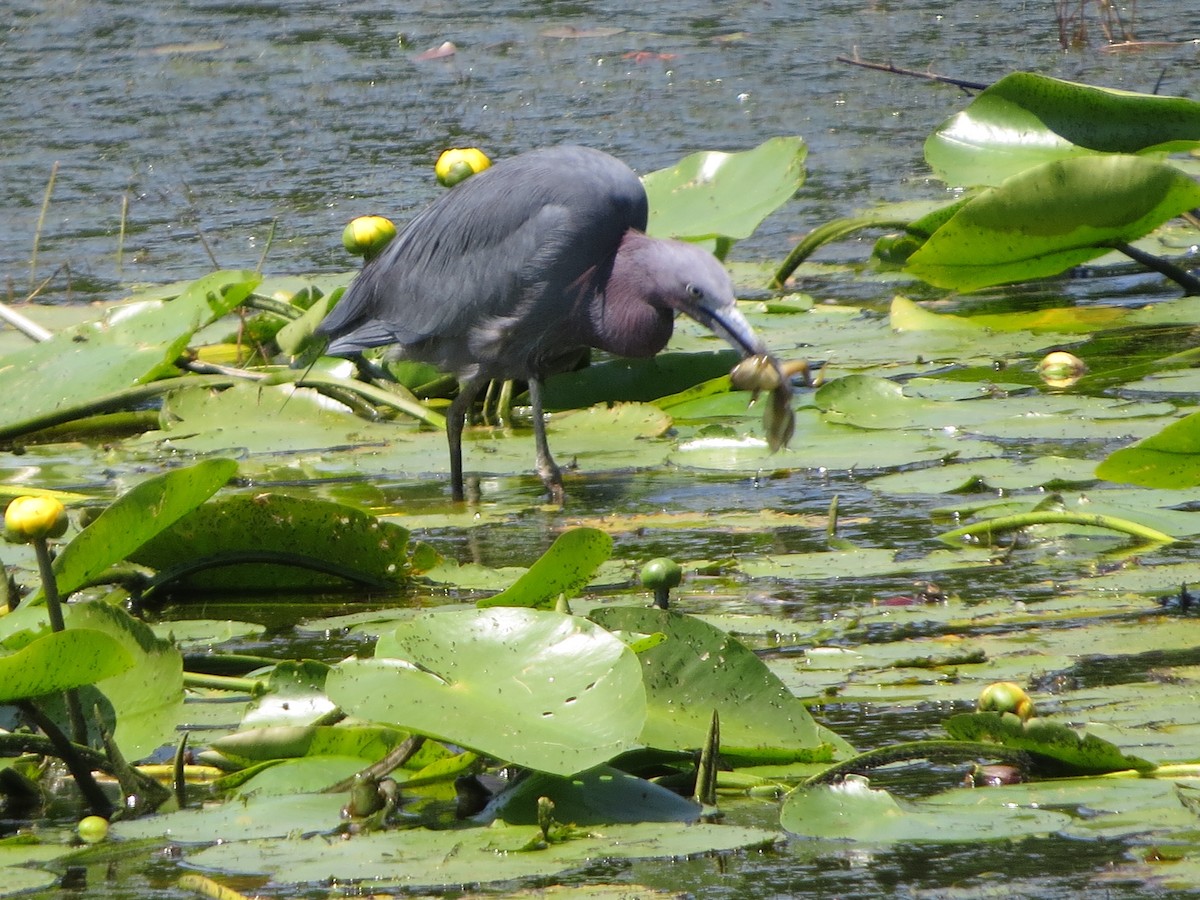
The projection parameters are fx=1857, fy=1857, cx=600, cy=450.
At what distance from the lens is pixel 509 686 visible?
193 centimetres

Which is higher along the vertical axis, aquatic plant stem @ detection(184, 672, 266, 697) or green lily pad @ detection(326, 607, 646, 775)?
green lily pad @ detection(326, 607, 646, 775)

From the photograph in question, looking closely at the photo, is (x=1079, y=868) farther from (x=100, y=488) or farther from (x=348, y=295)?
(x=348, y=295)

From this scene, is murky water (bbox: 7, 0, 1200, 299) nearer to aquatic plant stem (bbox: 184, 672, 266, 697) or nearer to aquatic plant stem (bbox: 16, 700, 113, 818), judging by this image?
aquatic plant stem (bbox: 184, 672, 266, 697)

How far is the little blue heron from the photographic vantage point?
12.7 ft

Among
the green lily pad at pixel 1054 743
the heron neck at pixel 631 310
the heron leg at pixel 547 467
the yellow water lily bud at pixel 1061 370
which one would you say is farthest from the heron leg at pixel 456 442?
the green lily pad at pixel 1054 743

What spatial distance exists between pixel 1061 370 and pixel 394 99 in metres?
4.71

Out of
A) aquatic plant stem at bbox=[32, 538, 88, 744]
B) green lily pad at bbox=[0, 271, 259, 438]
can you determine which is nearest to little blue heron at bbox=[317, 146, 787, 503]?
green lily pad at bbox=[0, 271, 259, 438]

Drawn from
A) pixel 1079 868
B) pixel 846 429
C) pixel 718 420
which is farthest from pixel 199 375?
pixel 1079 868

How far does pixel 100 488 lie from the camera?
3584 mm

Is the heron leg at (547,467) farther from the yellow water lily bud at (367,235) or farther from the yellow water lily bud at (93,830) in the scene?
the yellow water lily bud at (93,830)

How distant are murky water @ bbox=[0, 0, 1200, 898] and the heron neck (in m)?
0.38

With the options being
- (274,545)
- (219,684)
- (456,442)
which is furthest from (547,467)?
(219,684)

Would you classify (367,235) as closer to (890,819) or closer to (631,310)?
(631,310)

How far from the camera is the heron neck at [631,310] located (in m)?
3.86
